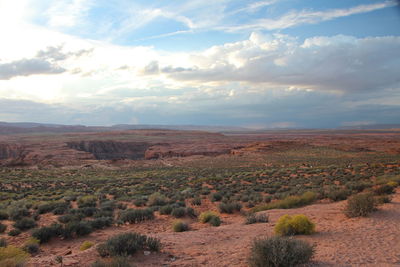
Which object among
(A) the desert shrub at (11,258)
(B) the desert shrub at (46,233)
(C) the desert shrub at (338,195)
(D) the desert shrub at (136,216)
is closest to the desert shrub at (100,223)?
(D) the desert shrub at (136,216)

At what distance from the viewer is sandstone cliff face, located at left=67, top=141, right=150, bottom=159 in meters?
86.0

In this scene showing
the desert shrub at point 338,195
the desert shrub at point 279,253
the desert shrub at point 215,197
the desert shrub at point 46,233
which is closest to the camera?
the desert shrub at point 279,253

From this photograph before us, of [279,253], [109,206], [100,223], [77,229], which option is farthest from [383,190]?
[77,229]

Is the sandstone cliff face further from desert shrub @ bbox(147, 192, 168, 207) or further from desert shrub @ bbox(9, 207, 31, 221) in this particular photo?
desert shrub @ bbox(9, 207, 31, 221)

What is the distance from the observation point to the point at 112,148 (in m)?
90.2

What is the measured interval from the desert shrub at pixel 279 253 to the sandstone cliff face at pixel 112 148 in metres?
81.4

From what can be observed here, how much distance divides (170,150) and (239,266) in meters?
70.8

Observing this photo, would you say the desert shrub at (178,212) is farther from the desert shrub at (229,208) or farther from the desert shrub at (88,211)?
the desert shrub at (88,211)

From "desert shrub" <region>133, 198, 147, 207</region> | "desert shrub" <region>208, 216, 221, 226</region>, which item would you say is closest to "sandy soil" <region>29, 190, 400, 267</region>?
"desert shrub" <region>208, 216, 221, 226</region>

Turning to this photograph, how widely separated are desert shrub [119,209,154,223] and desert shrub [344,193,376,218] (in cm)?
804

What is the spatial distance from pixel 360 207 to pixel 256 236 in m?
4.27

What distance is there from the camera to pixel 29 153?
67.1 m

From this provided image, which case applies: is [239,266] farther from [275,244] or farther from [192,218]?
[192,218]

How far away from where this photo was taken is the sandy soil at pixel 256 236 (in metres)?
6.32
